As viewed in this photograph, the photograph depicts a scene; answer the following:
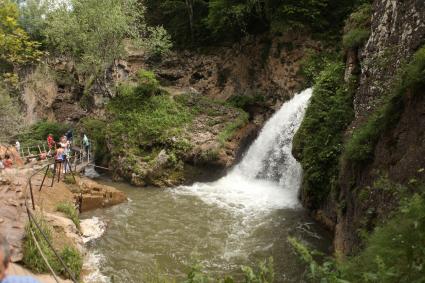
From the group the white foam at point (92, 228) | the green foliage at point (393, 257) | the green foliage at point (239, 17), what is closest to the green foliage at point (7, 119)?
the green foliage at point (239, 17)

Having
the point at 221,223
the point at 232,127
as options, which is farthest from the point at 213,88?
the point at 221,223

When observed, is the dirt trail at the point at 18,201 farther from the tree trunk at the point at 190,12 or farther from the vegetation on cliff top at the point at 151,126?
the tree trunk at the point at 190,12

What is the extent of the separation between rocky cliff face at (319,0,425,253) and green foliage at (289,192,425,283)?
1.04 meters

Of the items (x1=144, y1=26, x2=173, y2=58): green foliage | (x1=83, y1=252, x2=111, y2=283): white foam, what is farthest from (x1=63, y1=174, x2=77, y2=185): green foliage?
(x1=144, y1=26, x2=173, y2=58): green foliage

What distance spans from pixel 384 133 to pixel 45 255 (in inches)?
302

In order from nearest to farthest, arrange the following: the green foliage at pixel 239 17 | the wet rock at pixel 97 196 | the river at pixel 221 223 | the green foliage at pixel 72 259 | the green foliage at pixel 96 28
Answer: the green foliage at pixel 72 259, the river at pixel 221 223, the wet rock at pixel 97 196, the green foliage at pixel 96 28, the green foliage at pixel 239 17

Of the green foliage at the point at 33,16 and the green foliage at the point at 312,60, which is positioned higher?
the green foliage at the point at 33,16

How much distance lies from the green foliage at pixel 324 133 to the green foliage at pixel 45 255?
6.98 metres

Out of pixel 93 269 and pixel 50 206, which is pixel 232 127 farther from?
pixel 93 269

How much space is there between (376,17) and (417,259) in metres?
7.84

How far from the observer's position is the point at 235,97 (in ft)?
80.8

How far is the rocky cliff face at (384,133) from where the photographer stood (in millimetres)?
6707

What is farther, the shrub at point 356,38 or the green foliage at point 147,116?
the green foliage at point 147,116

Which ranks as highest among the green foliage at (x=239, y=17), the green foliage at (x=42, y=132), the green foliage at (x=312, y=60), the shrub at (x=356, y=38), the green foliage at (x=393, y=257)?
the green foliage at (x=239, y=17)
